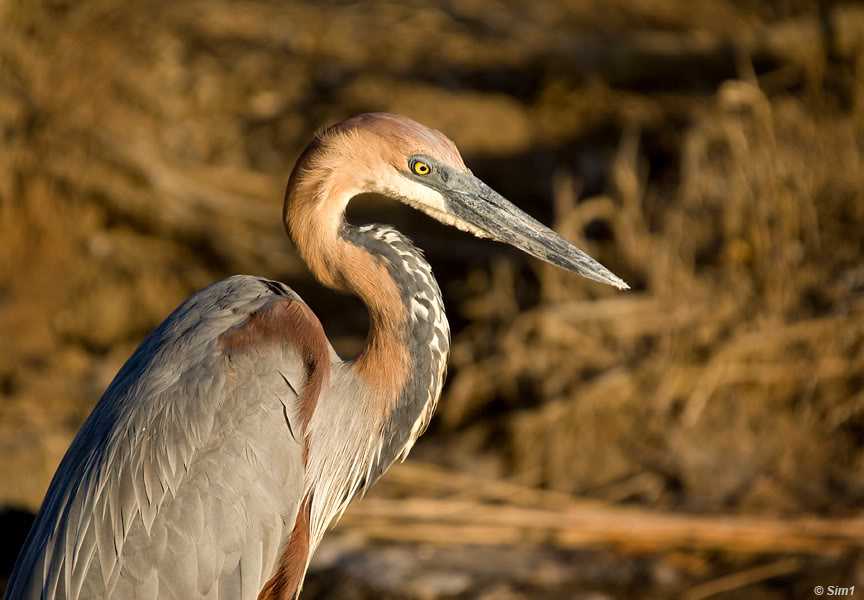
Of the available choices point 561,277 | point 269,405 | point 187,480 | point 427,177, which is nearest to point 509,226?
point 427,177

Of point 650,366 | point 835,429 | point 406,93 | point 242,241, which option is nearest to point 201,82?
point 406,93

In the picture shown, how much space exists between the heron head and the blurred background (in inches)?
92.7

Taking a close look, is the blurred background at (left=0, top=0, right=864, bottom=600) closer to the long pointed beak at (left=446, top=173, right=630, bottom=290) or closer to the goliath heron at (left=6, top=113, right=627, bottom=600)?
the goliath heron at (left=6, top=113, right=627, bottom=600)

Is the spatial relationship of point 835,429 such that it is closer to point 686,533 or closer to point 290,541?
point 686,533

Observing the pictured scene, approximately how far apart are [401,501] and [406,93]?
5094 mm

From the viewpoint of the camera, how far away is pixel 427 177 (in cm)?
309

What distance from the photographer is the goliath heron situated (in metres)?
2.95

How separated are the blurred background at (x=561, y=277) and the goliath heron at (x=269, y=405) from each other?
2017 mm

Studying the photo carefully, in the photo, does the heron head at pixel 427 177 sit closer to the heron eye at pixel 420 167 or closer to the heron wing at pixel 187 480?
the heron eye at pixel 420 167

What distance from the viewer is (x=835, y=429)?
18.3 ft

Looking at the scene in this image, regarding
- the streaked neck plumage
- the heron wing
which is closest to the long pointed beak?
the streaked neck plumage

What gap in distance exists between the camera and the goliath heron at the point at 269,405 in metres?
2.95

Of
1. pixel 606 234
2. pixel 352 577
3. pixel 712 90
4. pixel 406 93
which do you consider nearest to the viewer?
pixel 352 577

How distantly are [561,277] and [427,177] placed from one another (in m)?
2.99
